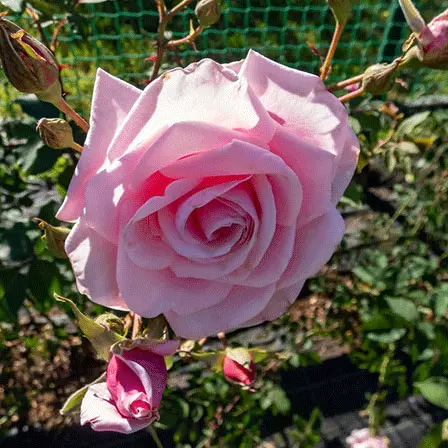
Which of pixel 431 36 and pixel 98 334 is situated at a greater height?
pixel 431 36

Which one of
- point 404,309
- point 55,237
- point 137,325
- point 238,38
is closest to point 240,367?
point 137,325

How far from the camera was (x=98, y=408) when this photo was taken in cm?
47

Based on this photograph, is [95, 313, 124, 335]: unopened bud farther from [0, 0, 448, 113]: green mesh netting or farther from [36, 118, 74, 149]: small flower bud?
[0, 0, 448, 113]: green mesh netting

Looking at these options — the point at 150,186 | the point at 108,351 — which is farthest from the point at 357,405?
the point at 150,186

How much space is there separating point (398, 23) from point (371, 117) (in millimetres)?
1275

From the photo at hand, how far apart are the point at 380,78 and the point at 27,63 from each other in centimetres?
35

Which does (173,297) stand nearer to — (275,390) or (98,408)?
(98,408)

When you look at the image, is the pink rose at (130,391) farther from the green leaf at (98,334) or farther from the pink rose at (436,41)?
the pink rose at (436,41)

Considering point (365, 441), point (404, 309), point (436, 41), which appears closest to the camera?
point (436, 41)

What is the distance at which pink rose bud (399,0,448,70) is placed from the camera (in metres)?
0.48

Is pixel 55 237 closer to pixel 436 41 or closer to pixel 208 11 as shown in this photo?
pixel 208 11

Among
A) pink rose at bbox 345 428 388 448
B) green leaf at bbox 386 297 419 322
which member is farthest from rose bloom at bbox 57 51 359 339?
pink rose at bbox 345 428 388 448

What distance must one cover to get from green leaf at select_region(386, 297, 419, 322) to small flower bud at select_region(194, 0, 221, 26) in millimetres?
974

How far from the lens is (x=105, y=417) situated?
455 millimetres
